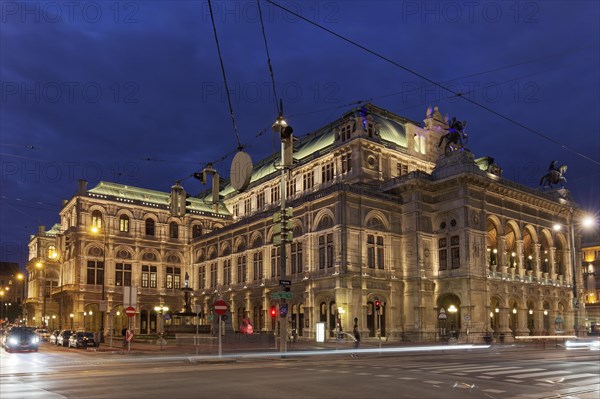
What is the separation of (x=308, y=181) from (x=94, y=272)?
33775mm

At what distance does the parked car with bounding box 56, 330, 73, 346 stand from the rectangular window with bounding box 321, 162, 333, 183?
32.6m

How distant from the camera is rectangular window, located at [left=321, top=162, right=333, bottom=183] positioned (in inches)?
2702

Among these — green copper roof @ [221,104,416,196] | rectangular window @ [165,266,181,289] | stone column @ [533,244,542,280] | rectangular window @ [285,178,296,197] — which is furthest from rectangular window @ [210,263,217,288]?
stone column @ [533,244,542,280]

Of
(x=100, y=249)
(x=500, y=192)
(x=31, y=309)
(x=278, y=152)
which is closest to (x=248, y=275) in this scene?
(x=278, y=152)

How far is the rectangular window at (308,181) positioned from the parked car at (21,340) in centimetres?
3829

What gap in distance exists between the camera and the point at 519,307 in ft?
204

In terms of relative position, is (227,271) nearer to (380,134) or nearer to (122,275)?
(122,275)

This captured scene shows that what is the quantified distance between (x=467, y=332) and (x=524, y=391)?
127 ft

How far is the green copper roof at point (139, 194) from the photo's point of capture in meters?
85.1

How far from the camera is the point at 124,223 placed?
279 feet

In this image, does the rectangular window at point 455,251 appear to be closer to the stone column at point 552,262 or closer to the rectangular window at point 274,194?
the stone column at point 552,262

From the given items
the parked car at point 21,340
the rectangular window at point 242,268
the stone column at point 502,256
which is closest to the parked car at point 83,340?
the parked car at point 21,340

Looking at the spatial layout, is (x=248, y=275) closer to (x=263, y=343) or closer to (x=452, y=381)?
(x=263, y=343)

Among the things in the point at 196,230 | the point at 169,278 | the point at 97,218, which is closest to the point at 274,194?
the point at 196,230
